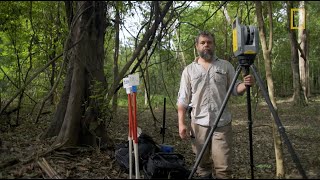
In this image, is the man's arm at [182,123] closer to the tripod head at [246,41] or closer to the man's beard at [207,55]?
the man's beard at [207,55]

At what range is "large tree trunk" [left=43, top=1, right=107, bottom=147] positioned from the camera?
5684mm

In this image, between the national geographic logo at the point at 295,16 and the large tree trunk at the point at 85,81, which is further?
the large tree trunk at the point at 85,81

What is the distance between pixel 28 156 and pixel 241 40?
3.28 m

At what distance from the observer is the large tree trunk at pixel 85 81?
18.6ft

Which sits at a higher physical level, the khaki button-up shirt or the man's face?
the man's face

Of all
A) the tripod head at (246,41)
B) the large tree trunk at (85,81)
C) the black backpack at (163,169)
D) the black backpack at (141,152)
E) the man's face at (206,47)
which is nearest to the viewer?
the tripod head at (246,41)

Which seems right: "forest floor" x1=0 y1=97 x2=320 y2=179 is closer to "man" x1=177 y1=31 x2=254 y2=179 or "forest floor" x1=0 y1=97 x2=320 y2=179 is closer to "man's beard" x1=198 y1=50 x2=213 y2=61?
"man" x1=177 y1=31 x2=254 y2=179

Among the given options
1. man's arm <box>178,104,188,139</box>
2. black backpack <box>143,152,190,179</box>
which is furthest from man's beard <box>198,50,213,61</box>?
black backpack <box>143,152,190,179</box>

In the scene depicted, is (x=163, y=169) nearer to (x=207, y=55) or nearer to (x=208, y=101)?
(x=208, y=101)

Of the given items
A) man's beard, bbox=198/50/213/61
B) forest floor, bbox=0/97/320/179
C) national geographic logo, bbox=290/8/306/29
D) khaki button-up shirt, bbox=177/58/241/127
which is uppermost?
national geographic logo, bbox=290/8/306/29

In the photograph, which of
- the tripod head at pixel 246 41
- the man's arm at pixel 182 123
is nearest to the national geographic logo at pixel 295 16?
the tripod head at pixel 246 41

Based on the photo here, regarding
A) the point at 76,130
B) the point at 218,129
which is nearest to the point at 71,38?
the point at 76,130

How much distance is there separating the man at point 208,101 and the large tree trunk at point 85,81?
1791mm

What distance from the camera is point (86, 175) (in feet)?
14.6
